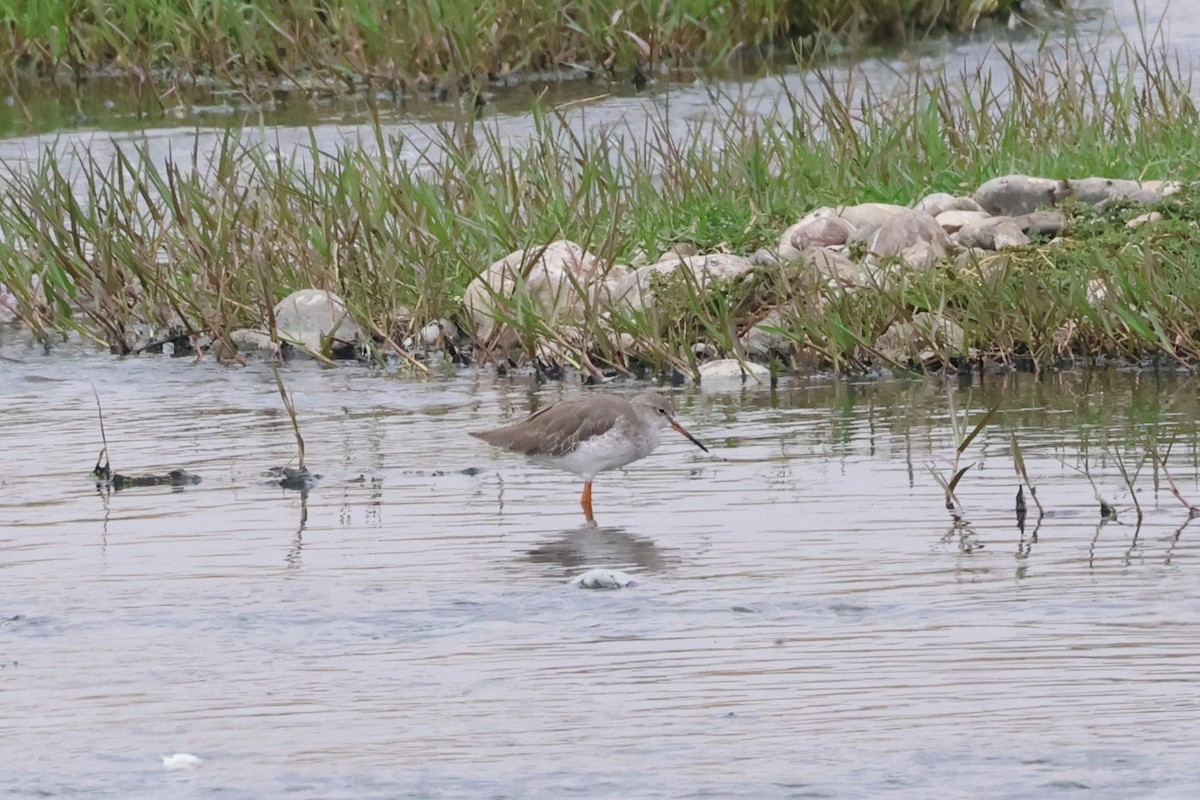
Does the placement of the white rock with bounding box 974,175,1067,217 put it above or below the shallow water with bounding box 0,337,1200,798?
above

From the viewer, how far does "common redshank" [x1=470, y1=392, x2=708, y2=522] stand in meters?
7.70

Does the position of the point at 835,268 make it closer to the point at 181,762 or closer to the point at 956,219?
the point at 956,219

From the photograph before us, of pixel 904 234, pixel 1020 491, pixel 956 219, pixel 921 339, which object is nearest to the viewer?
pixel 1020 491

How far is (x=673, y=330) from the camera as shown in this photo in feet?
34.3

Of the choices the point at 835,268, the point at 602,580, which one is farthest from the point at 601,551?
the point at 835,268

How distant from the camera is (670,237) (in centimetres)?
1175

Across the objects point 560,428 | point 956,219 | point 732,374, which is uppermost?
point 956,219

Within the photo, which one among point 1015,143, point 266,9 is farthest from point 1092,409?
point 266,9

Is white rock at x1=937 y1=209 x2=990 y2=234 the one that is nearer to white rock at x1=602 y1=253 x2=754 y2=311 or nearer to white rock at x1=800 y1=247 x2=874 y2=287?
white rock at x1=800 y1=247 x2=874 y2=287

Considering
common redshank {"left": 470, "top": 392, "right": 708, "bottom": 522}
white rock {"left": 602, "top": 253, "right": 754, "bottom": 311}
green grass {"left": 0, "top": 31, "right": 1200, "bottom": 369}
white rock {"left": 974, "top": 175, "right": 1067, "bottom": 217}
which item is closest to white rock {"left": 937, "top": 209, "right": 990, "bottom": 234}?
white rock {"left": 974, "top": 175, "right": 1067, "bottom": 217}

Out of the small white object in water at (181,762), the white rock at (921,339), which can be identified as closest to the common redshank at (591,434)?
the white rock at (921,339)

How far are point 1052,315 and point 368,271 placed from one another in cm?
346

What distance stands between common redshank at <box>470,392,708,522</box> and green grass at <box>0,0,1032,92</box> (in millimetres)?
12040

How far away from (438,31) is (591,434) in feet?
42.9
